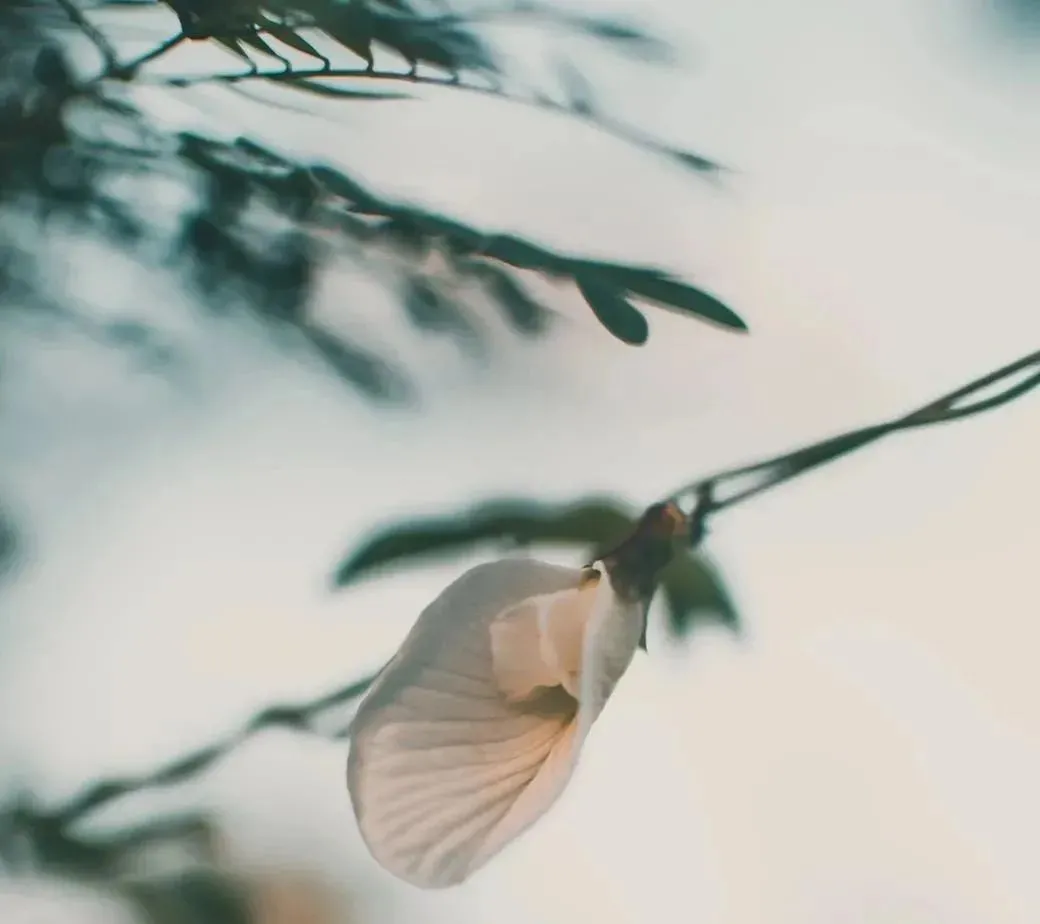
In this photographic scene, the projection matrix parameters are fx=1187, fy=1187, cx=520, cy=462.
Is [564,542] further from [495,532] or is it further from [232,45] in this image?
[232,45]

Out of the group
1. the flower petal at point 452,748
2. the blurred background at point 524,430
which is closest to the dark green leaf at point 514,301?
the blurred background at point 524,430

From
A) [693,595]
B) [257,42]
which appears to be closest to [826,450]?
[693,595]

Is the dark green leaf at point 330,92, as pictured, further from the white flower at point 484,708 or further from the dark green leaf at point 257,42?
the white flower at point 484,708

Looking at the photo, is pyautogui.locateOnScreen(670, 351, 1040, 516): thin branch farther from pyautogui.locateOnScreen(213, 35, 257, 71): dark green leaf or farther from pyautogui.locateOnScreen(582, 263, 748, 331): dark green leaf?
pyautogui.locateOnScreen(213, 35, 257, 71): dark green leaf

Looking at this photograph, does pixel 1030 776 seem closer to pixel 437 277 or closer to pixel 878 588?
pixel 878 588

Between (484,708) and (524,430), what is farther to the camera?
→ (524,430)

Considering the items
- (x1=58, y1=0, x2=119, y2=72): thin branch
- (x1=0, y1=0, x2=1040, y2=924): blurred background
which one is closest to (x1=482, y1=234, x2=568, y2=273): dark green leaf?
(x1=0, y1=0, x2=1040, y2=924): blurred background
